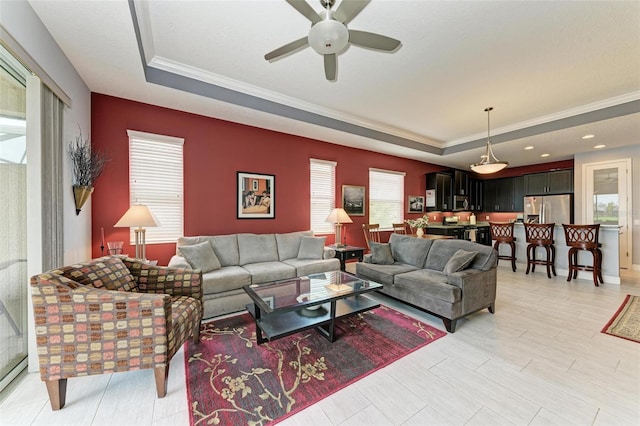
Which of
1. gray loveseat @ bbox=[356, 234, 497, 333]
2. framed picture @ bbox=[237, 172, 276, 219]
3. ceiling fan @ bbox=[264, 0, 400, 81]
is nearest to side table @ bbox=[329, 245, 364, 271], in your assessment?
gray loveseat @ bbox=[356, 234, 497, 333]

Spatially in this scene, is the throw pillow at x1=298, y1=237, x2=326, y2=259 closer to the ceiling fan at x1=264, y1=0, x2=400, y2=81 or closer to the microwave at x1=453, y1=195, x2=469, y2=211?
the ceiling fan at x1=264, y1=0, x2=400, y2=81

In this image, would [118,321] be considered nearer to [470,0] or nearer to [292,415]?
[292,415]

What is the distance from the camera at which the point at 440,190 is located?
6.75 metres

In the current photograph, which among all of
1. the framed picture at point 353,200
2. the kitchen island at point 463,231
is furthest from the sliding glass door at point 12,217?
the kitchen island at point 463,231

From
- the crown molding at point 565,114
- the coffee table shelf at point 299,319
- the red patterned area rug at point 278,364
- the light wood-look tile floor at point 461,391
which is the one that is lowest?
the light wood-look tile floor at point 461,391

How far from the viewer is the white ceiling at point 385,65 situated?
2.05 meters

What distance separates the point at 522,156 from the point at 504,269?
2.90 metres

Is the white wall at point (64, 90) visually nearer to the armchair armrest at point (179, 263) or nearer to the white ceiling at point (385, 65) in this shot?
the white ceiling at point (385, 65)

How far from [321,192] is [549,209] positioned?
Answer: 634 cm

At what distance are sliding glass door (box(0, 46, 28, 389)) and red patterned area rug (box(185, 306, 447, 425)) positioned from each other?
4.00 ft

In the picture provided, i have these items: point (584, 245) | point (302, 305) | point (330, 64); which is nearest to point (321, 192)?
point (330, 64)

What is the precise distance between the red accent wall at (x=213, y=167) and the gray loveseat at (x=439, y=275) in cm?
170

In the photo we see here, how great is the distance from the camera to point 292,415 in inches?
60.2

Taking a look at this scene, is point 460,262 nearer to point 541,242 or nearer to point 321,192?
point 321,192
